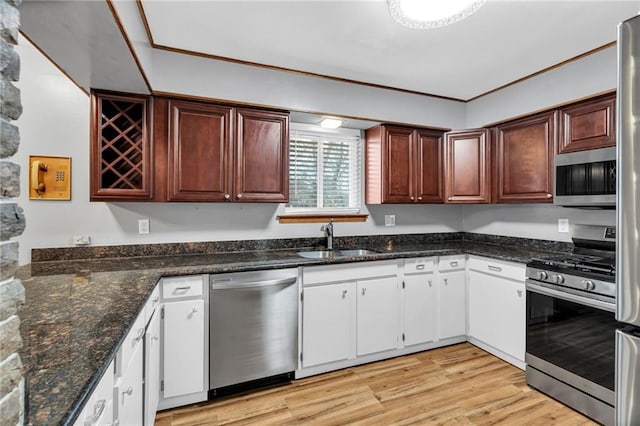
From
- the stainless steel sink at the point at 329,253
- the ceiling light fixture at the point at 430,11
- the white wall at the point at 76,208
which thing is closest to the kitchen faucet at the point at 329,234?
the stainless steel sink at the point at 329,253

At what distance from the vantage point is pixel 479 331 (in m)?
3.03

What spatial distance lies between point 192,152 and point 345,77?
4.91ft

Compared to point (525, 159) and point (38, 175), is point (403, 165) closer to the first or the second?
point (525, 159)

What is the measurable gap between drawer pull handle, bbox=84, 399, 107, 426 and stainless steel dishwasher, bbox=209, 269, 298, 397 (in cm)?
123

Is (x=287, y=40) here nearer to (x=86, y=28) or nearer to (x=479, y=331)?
(x=86, y=28)

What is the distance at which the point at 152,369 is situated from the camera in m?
1.85

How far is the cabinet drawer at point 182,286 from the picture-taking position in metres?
2.10

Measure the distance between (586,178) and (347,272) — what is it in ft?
6.18

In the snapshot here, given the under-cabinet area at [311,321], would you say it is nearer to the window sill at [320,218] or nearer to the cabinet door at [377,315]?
the cabinet door at [377,315]

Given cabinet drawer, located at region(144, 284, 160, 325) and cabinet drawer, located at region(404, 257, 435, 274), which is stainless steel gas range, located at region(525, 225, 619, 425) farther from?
cabinet drawer, located at region(144, 284, 160, 325)

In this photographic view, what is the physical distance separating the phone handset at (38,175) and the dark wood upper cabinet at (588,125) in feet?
12.9

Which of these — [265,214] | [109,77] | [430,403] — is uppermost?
[109,77]

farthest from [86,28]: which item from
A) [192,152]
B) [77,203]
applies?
[77,203]

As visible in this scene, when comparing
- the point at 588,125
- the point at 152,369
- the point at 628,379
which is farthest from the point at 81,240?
the point at 588,125
